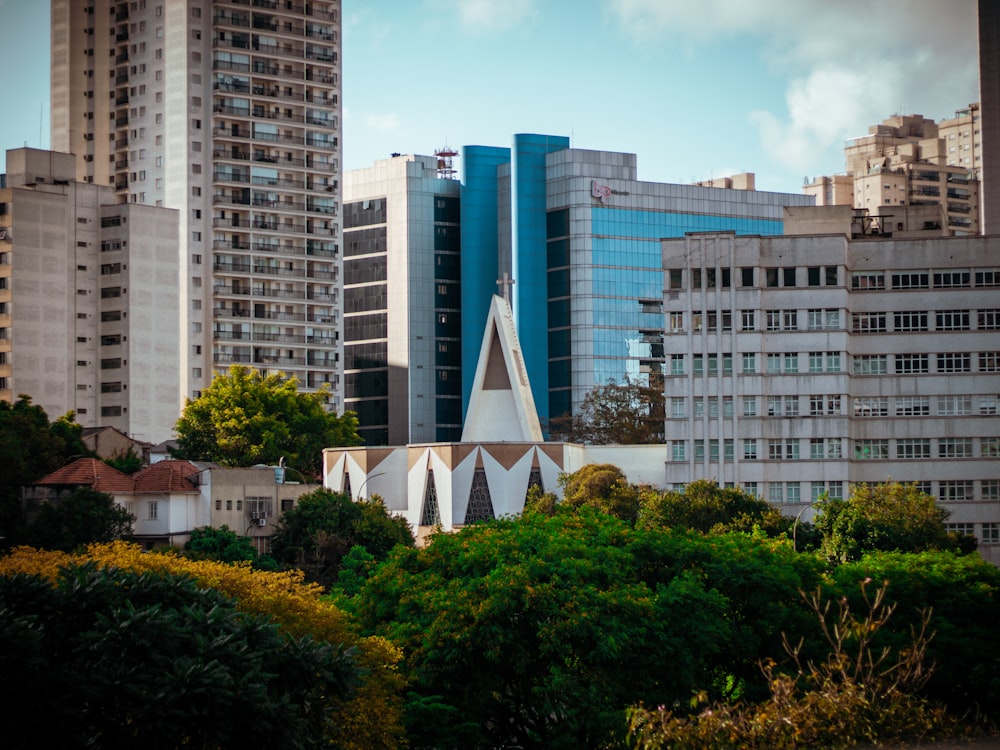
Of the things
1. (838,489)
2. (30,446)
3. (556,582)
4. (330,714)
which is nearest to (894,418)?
(838,489)

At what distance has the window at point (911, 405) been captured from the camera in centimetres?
11231

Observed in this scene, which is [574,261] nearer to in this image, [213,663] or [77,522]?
[77,522]

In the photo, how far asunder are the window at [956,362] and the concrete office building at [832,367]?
7 centimetres

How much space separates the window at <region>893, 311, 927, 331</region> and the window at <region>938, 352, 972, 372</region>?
237 cm

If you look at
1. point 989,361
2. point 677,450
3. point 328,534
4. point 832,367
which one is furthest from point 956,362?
point 328,534

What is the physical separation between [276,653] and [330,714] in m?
2.85

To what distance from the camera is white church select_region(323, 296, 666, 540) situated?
373ft

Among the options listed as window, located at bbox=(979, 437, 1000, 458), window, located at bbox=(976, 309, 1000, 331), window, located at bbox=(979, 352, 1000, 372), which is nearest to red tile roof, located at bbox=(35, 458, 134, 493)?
window, located at bbox=(979, 437, 1000, 458)

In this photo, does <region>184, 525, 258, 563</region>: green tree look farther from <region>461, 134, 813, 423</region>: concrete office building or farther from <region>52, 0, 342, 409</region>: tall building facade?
<region>461, 134, 813, 423</region>: concrete office building

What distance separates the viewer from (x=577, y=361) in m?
167

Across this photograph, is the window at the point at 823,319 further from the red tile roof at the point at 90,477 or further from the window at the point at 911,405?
the red tile roof at the point at 90,477

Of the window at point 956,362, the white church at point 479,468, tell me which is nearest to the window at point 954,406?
the window at point 956,362

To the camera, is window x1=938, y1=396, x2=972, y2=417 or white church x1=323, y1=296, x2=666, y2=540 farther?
white church x1=323, y1=296, x2=666, y2=540

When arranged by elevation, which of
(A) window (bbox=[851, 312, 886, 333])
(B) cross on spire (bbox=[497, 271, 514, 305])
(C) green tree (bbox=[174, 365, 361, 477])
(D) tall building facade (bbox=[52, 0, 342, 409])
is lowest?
(C) green tree (bbox=[174, 365, 361, 477])
